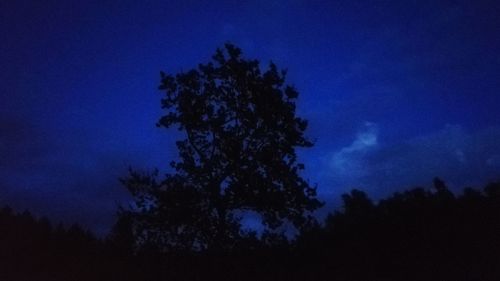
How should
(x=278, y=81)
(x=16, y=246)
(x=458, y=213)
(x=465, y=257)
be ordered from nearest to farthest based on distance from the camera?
(x=465, y=257)
(x=278, y=81)
(x=458, y=213)
(x=16, y=246)

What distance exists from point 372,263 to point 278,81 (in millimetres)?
14365

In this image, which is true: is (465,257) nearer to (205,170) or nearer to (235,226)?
(235,226)

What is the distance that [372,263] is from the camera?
28.0m

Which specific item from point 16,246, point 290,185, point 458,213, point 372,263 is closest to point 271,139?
point 290,185

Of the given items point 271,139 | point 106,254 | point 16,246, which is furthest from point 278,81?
point 16,246

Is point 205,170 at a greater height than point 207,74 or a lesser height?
lesser

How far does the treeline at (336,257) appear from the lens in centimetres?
2441

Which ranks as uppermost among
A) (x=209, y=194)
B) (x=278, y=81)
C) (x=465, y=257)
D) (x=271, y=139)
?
(x=278, y=81)

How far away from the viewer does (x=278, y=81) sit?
1156 inches

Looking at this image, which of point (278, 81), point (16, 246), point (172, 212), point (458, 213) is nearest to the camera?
point (172, 212)

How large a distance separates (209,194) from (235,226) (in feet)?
9.35

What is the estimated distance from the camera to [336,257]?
3172 centimetres

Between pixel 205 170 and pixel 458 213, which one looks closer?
pixel 205 170

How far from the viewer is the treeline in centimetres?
2441
